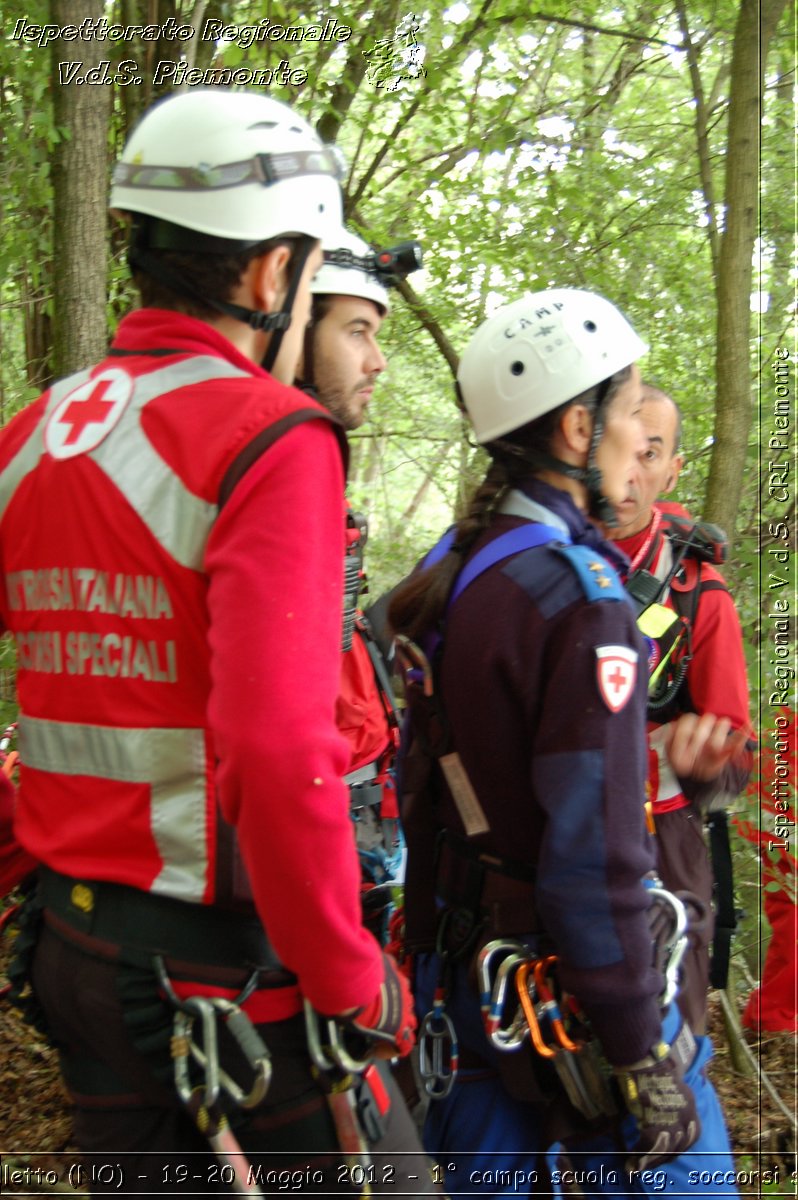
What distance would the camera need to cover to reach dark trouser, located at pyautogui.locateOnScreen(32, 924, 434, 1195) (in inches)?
63.8

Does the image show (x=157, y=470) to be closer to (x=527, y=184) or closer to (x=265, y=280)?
(x=265, y=280)

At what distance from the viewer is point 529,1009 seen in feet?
6.63

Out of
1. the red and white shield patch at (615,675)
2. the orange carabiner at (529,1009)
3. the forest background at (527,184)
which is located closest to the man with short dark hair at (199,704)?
the orange carabiner at (529,1009)

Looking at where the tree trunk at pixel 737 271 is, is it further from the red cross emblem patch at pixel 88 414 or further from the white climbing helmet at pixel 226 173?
the red cross emblem patch at pixel 88 414

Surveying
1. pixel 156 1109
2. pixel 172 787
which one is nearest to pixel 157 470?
pixel 172 787

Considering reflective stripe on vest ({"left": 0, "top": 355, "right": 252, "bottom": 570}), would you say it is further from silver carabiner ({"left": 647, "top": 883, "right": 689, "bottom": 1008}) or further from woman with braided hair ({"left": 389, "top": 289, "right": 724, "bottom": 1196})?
silver carabiner ({"left": 647, "top": 883, "right": 689, "bottom": 1008})

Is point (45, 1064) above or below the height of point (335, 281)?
below

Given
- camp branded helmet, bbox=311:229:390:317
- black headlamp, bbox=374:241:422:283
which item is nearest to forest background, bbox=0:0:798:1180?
camp branded helmet, bbox=311:229:390:317

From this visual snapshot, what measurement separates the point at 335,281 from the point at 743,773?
1966 millimetres

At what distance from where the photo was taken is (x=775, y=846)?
3.78 metres

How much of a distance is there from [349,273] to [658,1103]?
2.55 meters

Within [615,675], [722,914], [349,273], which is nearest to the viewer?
[615,675]

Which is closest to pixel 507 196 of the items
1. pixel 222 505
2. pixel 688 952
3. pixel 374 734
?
pixel 374 734

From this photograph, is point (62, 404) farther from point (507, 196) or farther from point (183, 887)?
point (507, 196)
